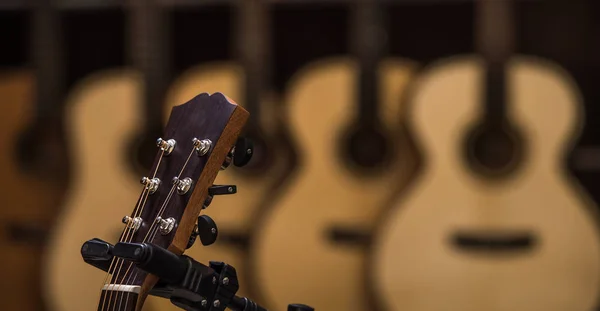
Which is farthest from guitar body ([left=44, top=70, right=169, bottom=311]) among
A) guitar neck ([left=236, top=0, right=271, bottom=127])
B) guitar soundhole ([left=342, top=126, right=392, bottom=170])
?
guitar soundhole ([left=342, top=126, right=392, bottom=170])

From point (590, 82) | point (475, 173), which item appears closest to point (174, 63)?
point (475, 173)

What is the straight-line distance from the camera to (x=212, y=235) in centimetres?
68

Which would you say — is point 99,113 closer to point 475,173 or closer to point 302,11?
point 302,11

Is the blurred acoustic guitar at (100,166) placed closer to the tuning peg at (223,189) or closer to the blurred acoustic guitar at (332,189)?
the blurred acoustic guitar at (332,189)

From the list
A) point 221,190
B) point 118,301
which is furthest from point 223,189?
point 118,301

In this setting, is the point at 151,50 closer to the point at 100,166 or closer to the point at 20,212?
the point at 100,166

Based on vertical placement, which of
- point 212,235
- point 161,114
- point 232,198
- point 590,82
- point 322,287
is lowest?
point 212,235

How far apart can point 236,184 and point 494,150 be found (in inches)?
17.7

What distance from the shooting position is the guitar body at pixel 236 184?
1580 mm

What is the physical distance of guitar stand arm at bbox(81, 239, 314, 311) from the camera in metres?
0.64

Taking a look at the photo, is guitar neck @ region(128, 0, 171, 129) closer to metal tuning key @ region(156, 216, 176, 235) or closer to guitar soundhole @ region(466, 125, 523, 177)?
guitar soundhole @ region(466, 125, 523, 177)

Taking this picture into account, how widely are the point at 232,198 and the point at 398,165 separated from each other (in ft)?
0.95

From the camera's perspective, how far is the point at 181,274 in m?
0.67

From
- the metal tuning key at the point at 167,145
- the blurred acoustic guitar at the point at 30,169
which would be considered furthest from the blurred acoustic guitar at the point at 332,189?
the metal tuning key at the point at 167,145
